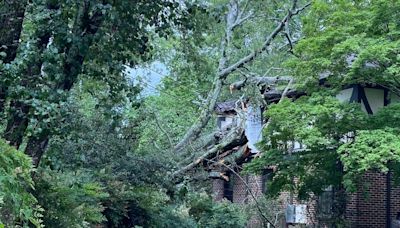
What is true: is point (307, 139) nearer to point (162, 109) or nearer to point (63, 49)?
point (63, 49)

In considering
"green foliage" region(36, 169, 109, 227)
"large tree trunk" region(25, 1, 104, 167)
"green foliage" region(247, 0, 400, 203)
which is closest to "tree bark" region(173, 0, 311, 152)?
"green foliage" region(247, 0, 400, 203)

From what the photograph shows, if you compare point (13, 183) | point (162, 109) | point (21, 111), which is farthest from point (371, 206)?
point (13, 183)

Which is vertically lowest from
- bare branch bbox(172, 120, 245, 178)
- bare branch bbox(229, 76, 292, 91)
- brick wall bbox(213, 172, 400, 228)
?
brick wall bbox(213, 172, 400, 228)

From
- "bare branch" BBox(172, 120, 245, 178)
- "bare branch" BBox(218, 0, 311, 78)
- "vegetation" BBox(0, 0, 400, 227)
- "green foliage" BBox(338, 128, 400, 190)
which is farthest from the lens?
"bare branch" BBox(218, 0, 311, 78)

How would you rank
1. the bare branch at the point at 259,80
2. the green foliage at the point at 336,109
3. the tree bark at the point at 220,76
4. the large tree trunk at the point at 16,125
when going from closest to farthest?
1. the large tree trunk at the point at 16,125
2. the green foliage at the point at 336,109
3. the tree bark at the point at 220,76
4. the bare branch at the point at 259,80

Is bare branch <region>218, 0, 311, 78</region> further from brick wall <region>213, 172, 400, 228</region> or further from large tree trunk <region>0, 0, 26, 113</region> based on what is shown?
large tree trunk <region>0, 0, 26, 113</region>

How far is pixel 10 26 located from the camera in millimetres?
7887

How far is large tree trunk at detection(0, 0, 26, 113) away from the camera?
24.9 ft

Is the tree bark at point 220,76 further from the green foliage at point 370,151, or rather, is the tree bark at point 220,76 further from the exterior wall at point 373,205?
the green foliage at point 370,151

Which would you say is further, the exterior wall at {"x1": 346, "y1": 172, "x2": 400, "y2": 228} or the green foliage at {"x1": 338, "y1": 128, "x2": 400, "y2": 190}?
the exterior wall at {"x1": 346, "y1": 172, "x2": 400, "y2": 228}

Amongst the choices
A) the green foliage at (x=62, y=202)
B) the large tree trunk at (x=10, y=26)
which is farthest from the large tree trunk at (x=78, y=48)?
the green foliage at (x=62, y=202)

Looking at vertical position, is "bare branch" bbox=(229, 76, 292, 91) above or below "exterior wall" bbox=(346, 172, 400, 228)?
above

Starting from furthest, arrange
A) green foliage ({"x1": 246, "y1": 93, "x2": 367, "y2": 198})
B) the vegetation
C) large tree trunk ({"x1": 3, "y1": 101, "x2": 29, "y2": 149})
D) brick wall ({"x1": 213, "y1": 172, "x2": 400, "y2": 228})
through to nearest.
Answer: brick wall ({"x1": 213, "y1": 172, "x2": 400, "y2": 228}), green foliage ({"x1": 246, "y1": 93, "x2": 367, "y2": 198}), large tree trunk ({"x1": 3, "y1": 101, "x2": 29, "y2": 149}), the vegetation

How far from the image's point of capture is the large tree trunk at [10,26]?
759 cm
